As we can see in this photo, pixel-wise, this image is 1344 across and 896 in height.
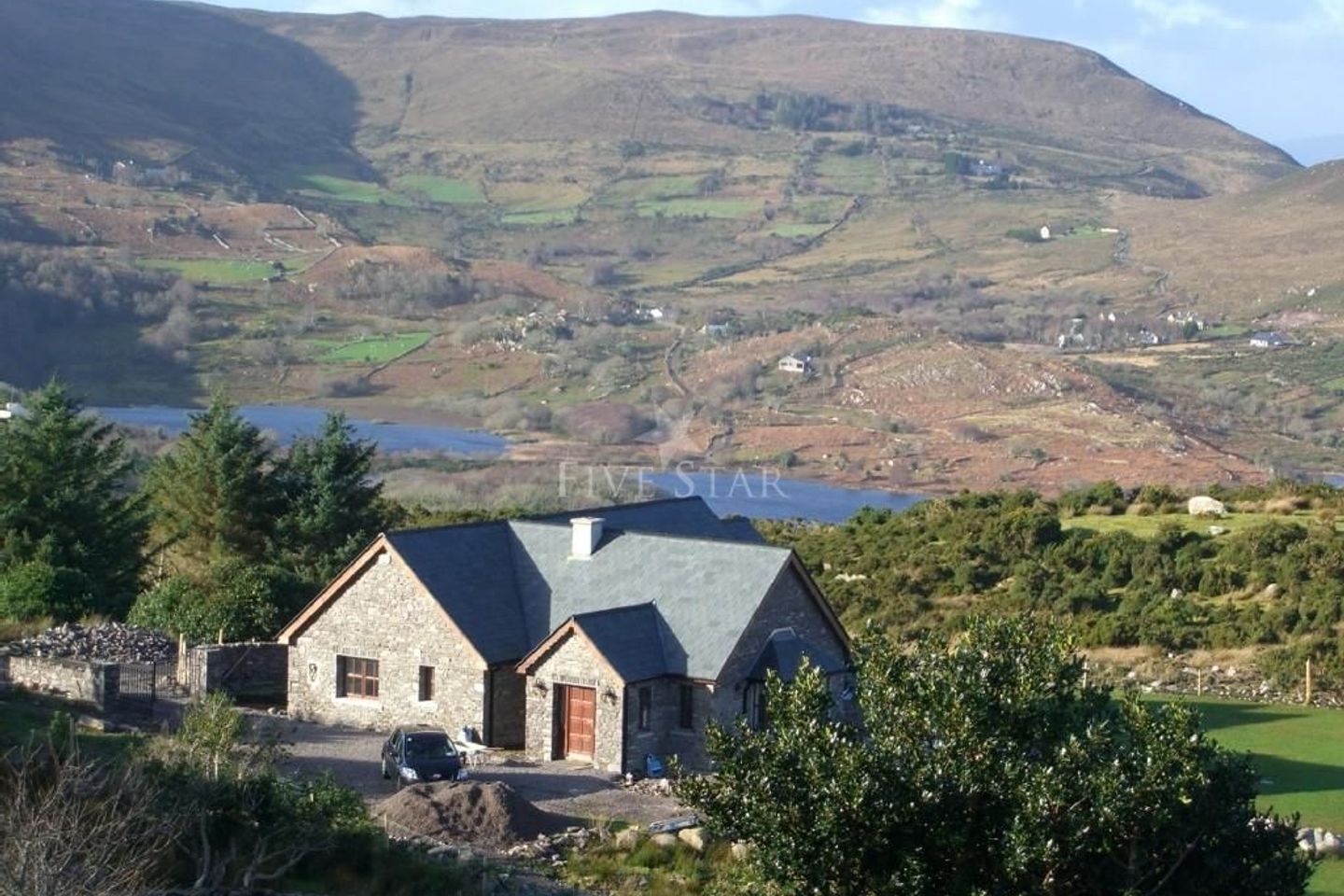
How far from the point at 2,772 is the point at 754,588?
35.0 feet

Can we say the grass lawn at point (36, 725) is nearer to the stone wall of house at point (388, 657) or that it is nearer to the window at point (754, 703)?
the stone wall of house at point (388, 657)

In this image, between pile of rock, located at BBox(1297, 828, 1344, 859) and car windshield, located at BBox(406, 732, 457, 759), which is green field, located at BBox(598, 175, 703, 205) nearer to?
car windshield, located at BBox(406, 732, 457, 759)

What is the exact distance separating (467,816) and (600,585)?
6866 millimetres

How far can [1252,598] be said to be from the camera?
37375 mm

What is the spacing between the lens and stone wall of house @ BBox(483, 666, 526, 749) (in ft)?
83.8

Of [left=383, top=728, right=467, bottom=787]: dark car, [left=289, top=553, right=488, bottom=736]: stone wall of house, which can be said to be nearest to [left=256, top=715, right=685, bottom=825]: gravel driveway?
[left=383, top=728, right=467, bottom=787]: dark car

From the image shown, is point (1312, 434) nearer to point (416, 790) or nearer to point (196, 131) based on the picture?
point (416, 790)

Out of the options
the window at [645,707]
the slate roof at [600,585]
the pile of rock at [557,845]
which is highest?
the slate roof at [600,585]

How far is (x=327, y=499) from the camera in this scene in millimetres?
36969

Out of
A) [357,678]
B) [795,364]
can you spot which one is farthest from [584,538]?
[795,364]

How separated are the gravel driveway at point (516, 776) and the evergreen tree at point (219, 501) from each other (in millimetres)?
11477

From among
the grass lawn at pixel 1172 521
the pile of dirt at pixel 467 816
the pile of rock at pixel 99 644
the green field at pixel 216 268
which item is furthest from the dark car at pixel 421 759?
the green field at pixel 216 268

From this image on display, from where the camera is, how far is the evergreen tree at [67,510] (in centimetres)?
3394

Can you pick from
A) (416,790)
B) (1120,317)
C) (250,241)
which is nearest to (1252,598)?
(416,790)
